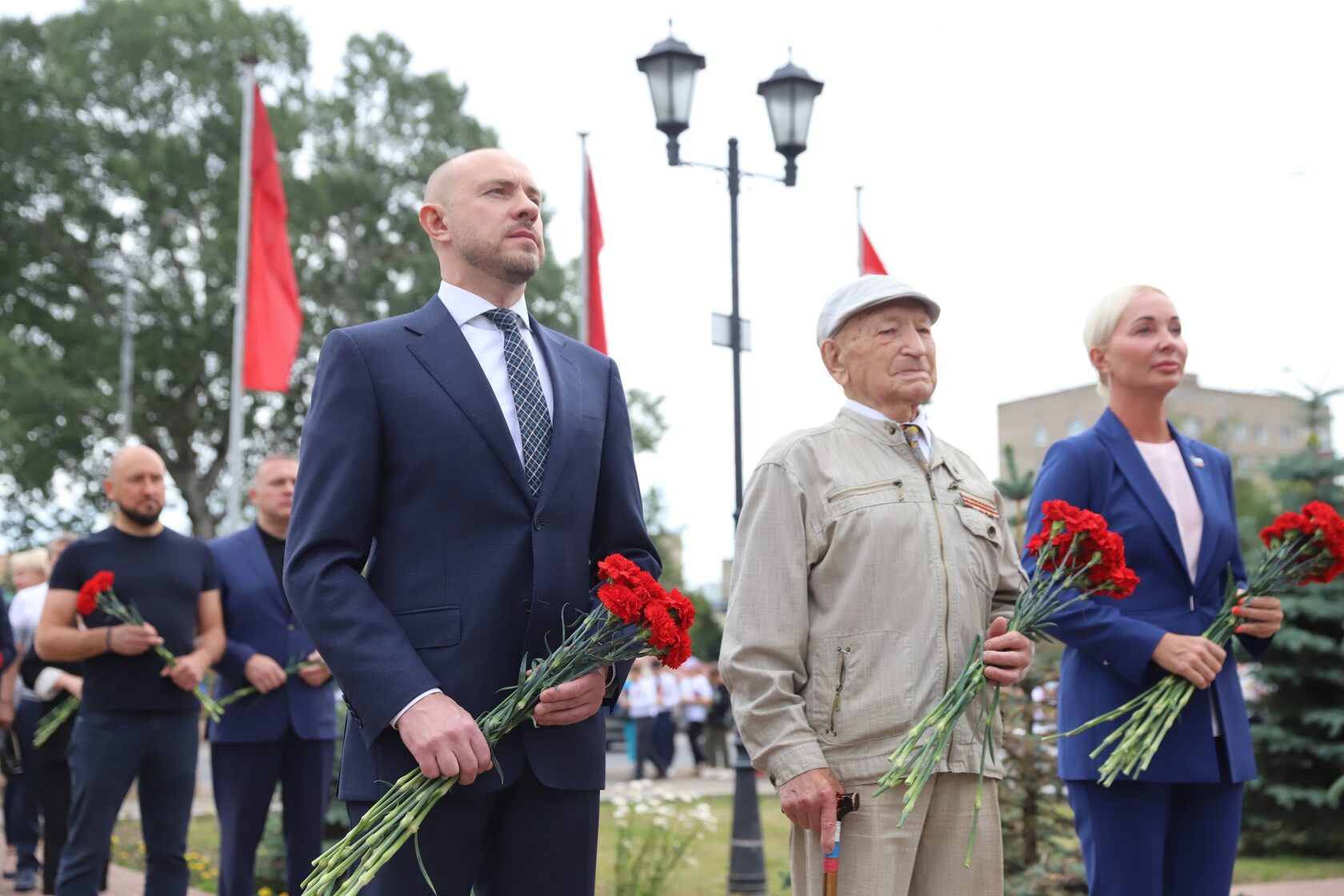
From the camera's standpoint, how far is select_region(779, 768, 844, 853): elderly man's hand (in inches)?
127

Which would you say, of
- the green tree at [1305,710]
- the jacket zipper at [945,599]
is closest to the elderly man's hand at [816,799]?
the jacket zipper at [945,599]

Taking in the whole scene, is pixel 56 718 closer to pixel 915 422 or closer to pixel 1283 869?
pixel 915 422

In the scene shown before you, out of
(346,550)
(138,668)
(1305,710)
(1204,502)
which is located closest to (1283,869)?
(1305,710)

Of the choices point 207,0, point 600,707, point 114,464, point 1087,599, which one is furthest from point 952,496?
point 207,0

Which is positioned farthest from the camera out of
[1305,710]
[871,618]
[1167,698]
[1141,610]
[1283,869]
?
[1305,710]

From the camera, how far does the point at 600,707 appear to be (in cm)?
305

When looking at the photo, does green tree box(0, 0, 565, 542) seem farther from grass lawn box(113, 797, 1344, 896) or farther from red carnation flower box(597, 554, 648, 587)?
red carnation flower box(597, 554, 648, 587)

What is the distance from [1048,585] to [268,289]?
1443 centimetres

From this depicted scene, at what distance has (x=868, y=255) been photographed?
16938mm

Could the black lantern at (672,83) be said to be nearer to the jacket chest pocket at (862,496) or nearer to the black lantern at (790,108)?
the black lantern at (790,108)

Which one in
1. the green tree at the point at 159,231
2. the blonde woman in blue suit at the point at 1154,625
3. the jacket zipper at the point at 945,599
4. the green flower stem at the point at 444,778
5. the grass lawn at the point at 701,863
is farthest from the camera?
the green tree at the point at 159,231

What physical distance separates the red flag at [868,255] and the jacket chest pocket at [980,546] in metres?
13.4

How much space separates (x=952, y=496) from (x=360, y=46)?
1373 inches

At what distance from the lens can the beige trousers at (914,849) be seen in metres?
3.28
